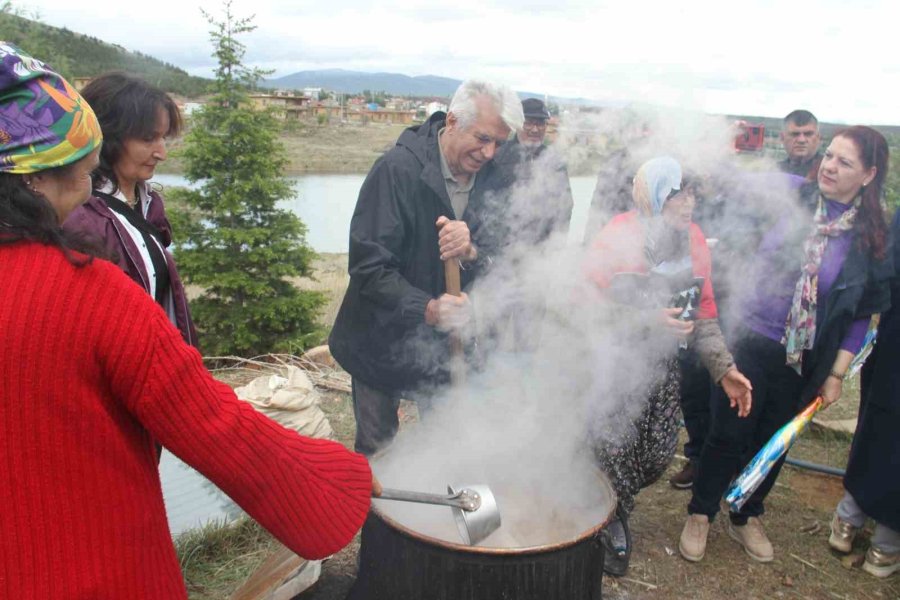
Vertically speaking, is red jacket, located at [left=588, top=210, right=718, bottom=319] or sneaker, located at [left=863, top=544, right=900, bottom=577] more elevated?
red jacket, located at [left=588, top=210, right=718, bottom=319]

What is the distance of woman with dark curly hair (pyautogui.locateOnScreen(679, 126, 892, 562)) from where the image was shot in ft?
9.35

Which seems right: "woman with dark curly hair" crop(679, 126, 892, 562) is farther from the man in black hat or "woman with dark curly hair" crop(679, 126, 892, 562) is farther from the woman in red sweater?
the woman in red sweater

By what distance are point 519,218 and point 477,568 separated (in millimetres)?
1718

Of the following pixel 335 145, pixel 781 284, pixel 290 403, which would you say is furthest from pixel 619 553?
pixel 335 145

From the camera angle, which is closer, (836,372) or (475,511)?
(475,511)

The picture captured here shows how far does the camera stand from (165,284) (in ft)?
7.12

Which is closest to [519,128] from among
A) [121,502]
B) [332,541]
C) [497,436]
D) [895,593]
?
[497,436]

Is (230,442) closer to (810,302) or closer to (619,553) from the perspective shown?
(619,553)

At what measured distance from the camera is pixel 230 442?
1175mm

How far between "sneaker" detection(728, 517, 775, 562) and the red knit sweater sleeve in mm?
2655

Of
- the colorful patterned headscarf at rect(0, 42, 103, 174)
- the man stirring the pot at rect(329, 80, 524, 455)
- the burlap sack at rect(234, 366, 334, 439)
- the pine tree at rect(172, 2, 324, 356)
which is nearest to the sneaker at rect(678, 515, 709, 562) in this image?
the man stirring the pot at rect(329, 80, 524, 455)

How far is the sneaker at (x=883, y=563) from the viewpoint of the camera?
3166mm

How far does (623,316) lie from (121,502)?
2.19 meters

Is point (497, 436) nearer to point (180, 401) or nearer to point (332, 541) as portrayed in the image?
point (332, 541)
